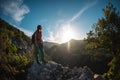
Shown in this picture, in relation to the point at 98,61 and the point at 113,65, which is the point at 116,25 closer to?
the point at 113,65

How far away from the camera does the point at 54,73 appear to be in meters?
14.7

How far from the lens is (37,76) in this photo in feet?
46.5

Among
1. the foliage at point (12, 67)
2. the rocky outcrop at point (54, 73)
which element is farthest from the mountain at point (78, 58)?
the foliage at point (12, 67)

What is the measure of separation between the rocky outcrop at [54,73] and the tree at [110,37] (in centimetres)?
1318

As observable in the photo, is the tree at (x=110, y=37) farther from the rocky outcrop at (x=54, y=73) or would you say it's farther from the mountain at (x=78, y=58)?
the mountain at (x=78, y=58)

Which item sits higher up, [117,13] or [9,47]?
[117,13]

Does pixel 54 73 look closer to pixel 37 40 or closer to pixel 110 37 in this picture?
pixel 37 40

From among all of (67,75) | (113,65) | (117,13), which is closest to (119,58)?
(113,65)

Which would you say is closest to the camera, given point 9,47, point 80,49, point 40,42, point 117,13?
point 40,42

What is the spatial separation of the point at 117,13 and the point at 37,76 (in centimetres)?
1917

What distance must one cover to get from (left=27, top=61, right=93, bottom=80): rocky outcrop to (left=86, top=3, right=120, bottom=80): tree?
1318 cm

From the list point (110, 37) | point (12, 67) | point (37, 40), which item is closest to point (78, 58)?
point (110, 37)

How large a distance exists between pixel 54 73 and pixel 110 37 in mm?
14853

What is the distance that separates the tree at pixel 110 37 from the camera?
26625 mm
